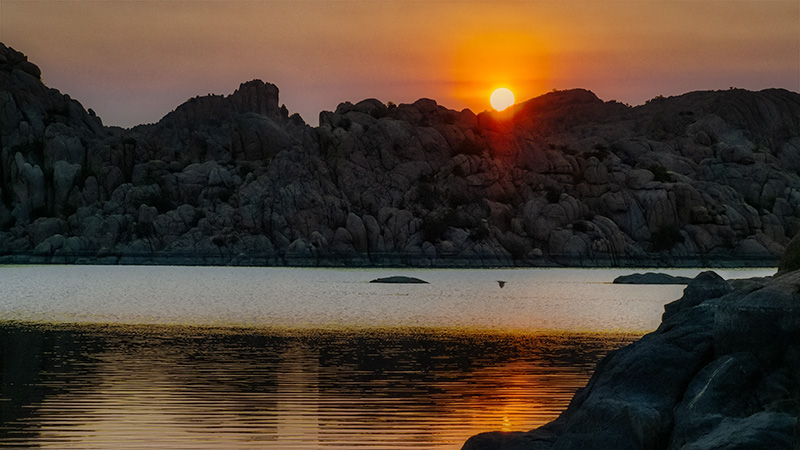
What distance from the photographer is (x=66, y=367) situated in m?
37.2

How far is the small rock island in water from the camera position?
1719cm

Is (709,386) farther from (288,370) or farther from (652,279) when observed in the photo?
(652,279)

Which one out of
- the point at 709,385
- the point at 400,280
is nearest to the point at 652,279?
the point at 400,280

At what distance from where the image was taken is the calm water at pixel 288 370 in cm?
2570

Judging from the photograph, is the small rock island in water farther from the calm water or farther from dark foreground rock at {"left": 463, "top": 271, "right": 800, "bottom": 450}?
the calm water

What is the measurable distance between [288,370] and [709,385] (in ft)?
70.6

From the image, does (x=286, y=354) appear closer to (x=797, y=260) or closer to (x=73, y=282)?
(x=797, y=260)

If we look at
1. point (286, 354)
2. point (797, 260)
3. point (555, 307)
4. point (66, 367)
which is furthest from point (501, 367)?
point (555, 307)

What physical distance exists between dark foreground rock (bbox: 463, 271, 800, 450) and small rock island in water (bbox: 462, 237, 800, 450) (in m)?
0.02

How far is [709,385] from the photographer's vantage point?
18.2m

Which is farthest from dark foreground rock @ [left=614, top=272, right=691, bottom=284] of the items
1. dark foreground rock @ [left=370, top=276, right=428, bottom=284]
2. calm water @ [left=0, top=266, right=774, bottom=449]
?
calm water @ [left=0, top=266, right=774, bottom=449]

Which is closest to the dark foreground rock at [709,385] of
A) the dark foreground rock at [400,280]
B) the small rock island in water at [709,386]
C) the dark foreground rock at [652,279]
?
the small rock island in water at [709,386]

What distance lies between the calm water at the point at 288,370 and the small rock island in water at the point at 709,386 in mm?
5867

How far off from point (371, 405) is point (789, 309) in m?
14.4
